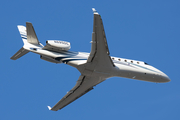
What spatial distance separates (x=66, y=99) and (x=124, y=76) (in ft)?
28.5

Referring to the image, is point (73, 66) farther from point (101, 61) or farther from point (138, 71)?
point (138, 71)

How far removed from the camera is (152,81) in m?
34.3

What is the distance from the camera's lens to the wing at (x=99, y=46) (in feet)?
85.9

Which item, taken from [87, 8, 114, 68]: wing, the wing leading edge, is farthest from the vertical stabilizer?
[87, 8, 114, 68]: wing

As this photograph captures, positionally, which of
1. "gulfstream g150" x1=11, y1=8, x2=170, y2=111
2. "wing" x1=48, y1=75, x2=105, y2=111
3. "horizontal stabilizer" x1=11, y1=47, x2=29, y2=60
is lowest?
"wing" x1=48, y1=75, x2=105, y2=111

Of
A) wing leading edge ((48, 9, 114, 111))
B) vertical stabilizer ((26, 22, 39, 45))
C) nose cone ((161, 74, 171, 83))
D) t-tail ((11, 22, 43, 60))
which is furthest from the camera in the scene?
nose cone ((161, 74, 171, 83))

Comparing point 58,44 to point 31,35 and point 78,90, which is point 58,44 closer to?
point 31,35

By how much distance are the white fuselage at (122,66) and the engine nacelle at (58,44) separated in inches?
29.6

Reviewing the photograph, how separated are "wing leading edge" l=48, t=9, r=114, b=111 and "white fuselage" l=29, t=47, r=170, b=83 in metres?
0.93

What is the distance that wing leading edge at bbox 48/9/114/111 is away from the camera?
88.6ft

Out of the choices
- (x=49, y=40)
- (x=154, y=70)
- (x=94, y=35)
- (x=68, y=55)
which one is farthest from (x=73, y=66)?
(x=154, y=70)

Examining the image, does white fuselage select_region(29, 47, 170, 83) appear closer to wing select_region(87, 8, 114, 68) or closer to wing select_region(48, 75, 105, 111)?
wing select_region(87, 8, 114, 68)

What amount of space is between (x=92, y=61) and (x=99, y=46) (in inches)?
115

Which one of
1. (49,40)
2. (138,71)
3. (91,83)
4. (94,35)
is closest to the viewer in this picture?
(94,35)
